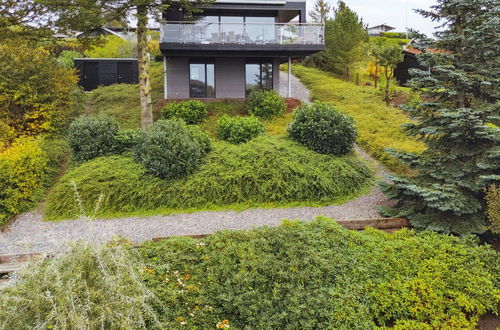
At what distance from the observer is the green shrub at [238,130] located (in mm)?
12258

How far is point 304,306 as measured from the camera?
540 centimetres

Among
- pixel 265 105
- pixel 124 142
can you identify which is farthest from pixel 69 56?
pixel 124 142

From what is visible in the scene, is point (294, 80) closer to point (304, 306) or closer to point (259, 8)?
point (259, 8)

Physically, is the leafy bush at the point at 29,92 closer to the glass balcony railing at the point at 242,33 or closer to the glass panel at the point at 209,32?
the glass balcony railing at the point at 242,33

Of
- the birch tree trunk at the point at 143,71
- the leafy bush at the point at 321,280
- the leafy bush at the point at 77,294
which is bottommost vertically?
the leafy bush at the point at 321,280

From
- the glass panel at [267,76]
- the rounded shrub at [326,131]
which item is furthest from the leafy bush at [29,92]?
the glass panel at [267,76]

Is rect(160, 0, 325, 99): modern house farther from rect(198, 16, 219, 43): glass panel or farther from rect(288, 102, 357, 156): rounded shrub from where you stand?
rect(288, 102, 357, 156): rounded shrub

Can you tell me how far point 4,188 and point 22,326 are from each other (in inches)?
255

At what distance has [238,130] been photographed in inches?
482

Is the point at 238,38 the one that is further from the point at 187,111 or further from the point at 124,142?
the point at 124,142

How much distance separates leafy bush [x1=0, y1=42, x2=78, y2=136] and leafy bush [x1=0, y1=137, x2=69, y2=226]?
5.35 ft

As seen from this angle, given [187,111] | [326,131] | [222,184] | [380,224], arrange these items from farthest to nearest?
1. [187,111]
2. [326,131]
3. [222,184]
4. [380,224]

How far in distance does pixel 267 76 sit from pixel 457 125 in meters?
12.3

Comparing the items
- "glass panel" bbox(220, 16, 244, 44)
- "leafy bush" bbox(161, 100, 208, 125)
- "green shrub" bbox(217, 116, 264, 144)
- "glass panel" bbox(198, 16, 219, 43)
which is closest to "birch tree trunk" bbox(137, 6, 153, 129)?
"leafy bush" bbox(161, 100, 208, 125)
